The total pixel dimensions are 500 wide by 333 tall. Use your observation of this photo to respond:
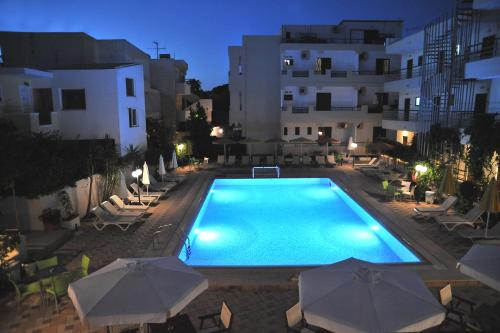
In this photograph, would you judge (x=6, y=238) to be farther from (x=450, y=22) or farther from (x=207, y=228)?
(x=450, y=22)

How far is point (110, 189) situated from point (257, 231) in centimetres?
695

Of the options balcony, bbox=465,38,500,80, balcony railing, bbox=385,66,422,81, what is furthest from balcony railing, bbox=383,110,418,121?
balcony, bbox=465,38,500,80

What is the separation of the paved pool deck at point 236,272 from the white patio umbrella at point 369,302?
1.96 metres

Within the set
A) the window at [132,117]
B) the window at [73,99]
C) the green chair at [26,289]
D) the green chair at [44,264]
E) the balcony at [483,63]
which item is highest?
the balcony at [483,63]

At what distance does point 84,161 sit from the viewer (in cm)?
1465

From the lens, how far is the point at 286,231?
14297 mm

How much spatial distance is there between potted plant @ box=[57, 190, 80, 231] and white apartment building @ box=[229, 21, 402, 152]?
19.6m

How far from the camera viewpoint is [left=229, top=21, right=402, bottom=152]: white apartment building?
29.9 m

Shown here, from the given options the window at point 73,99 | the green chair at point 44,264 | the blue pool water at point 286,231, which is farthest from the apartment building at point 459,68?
the window at point 73,99

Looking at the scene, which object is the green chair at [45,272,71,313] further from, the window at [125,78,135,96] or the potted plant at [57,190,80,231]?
the window at [125,78,135,96]

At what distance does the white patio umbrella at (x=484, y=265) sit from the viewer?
20.7 feet

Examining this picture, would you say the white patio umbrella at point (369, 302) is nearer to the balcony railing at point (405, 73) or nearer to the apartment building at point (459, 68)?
the apartment building at point (459, 68)

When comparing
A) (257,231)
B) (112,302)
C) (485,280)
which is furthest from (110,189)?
(485,280)

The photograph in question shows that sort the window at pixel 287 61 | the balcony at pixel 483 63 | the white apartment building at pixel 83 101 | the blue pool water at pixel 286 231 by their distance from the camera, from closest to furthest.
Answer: the blue pool water at pixel 286 231 < the balcony at pixel 483 63 < the white apartment building at pixel 83 101 < the window at pixel 287 61
